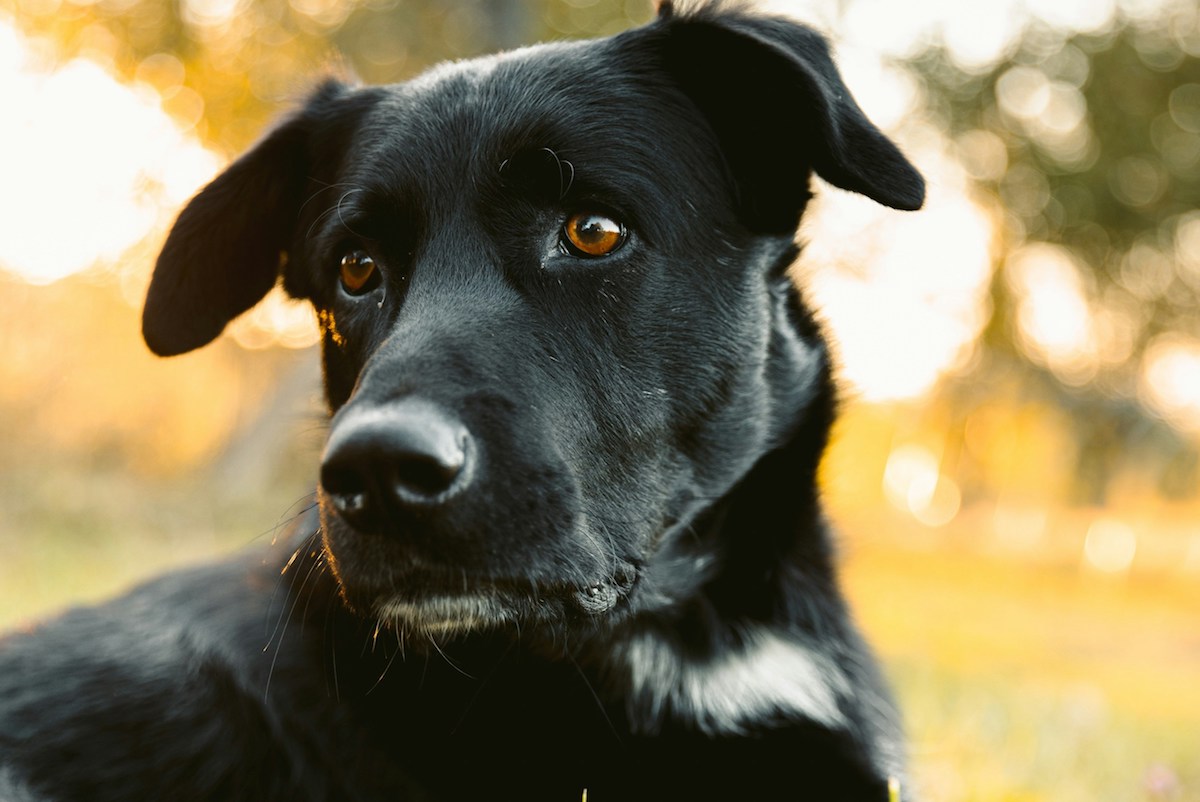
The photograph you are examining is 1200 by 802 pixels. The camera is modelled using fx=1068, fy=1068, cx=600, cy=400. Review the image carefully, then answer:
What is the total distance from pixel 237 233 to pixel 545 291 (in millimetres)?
1112

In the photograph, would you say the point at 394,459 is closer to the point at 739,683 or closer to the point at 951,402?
the point at 739,683

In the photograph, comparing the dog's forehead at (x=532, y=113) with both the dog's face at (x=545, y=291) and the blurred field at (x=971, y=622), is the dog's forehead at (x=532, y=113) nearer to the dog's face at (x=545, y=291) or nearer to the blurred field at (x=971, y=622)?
the dog's face at (x=545, y=291)

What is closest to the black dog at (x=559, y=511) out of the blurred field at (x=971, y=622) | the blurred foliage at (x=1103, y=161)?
the blurred field at (x=971, y=622)

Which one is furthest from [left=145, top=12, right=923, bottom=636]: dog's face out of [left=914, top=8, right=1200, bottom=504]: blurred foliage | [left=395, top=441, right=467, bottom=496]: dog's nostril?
[left=914, top=8, right=1200, bottom=504]: blurred foliage

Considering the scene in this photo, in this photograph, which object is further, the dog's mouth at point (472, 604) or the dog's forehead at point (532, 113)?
the dog's forehead at point (532, 113)

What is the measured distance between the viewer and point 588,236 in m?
Answer: 2.35

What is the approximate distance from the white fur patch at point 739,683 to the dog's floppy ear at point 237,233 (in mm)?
1487

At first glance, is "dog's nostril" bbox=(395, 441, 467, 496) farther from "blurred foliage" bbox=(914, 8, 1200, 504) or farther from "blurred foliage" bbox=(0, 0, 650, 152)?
"blurred foliage" bbox=(914, 8, 1200, 504)

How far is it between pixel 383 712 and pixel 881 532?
19.4m

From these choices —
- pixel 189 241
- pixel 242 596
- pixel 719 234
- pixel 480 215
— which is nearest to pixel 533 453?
pixel 480 215

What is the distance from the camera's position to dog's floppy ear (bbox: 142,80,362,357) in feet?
9.43

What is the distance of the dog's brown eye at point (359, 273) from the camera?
8.34 ft

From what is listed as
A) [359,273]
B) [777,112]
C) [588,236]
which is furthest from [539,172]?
[777,112]

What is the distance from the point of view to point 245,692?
7.82 ft
